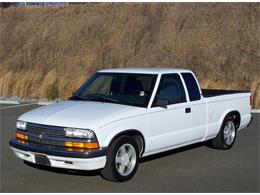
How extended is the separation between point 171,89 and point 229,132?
2130mm

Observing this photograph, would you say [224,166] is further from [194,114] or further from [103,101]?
[103,101]

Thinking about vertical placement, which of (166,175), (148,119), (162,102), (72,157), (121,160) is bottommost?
(166,175)

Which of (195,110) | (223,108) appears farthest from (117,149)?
(223,108)

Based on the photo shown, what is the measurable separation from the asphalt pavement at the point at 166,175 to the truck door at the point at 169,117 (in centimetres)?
44

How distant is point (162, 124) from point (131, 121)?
0.78 m

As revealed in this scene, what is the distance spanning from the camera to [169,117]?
782 centimetres

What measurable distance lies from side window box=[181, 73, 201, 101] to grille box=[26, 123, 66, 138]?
280 cm

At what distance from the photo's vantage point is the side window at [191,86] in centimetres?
855

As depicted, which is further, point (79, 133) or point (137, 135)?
point (137, 135)

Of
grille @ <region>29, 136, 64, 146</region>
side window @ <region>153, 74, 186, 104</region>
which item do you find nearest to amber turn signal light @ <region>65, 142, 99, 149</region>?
grille @ <region>29, 136, 64, 146</region>

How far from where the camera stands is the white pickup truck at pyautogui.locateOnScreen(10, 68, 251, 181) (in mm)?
6641

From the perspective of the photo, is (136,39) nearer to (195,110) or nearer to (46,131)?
(195,110)

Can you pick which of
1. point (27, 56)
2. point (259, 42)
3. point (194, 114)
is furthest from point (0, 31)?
point (194, 114)

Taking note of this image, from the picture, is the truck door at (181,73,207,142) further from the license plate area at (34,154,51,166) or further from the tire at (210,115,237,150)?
the license plate area at (34,154,51,166)
